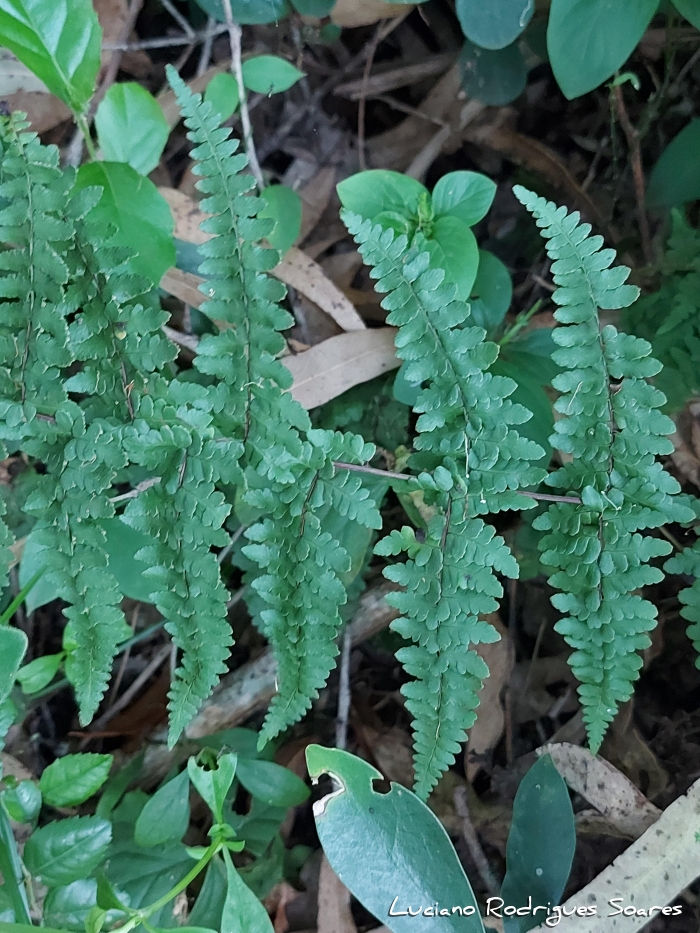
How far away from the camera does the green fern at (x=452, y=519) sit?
1125 millimetres

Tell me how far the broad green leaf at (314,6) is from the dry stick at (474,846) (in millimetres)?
1814

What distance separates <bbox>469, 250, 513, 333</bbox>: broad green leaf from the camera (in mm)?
1540

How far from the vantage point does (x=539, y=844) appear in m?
1.30

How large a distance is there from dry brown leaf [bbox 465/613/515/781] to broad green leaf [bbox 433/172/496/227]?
35.9 inches

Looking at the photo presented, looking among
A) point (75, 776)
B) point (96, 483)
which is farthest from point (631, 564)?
point (75, 776)

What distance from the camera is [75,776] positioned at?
1.35 m

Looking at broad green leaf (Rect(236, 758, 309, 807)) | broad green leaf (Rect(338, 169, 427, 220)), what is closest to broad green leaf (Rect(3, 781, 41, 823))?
broad green leaf (Rect(236, 758, 309, 807))

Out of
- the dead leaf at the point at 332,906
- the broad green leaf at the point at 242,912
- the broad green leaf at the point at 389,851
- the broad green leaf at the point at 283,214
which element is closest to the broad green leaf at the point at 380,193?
the broad green leaf at the point at 283,214

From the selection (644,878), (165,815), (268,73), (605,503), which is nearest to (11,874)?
(165,815)

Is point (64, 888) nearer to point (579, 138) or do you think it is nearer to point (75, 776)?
point (75, 776)

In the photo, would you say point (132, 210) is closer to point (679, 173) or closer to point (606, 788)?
point (679, 173)

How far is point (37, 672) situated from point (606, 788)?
120cm

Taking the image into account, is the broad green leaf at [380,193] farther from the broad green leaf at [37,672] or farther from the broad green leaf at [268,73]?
the broad green leaf at [37,672]

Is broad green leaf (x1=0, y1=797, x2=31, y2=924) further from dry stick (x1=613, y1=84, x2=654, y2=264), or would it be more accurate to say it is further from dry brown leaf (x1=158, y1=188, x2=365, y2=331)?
dry stick (x1=613, y1=84, x2=654, y2=264)
